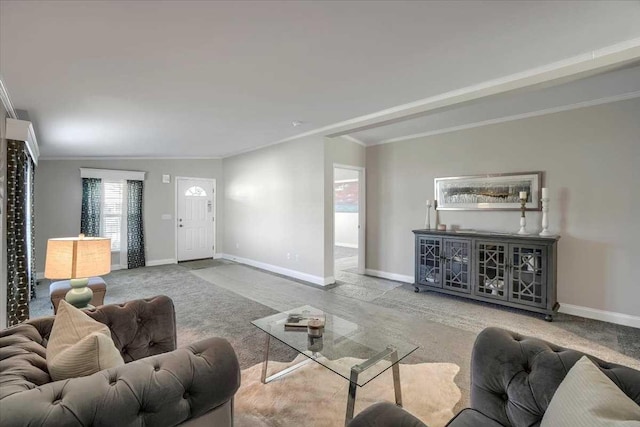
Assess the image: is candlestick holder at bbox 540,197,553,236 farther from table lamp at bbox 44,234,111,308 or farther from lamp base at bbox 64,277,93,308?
lamp base at bbox 64,277,93,308

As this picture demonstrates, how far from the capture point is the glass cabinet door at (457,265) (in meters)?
4.14

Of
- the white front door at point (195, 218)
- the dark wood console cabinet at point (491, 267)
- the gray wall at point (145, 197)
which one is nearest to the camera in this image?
the dark wood console cabinet at point (491, 267)

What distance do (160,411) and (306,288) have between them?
380 cm

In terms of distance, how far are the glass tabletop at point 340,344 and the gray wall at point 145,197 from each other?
5.33m

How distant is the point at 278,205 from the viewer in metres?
5.90

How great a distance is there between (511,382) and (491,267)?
3008mm

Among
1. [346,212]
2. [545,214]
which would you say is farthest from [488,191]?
[346,212]

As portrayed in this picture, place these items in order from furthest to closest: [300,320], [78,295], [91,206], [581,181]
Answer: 1. [91,206]
2. [581,181]
3. [300,320]
4. [78,295]

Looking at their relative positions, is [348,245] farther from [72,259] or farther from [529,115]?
[72,259]

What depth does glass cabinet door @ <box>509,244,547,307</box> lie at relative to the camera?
3.55 m

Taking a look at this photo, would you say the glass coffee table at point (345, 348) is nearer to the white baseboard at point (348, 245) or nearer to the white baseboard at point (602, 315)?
the white baseboard at point (602, 315)

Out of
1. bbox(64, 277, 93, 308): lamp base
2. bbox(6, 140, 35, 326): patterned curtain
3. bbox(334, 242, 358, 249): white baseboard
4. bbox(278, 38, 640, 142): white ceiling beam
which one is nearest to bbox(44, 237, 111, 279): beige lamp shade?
bbox(64, 277, 93, 308): lamp base

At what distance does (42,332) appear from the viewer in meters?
1.45

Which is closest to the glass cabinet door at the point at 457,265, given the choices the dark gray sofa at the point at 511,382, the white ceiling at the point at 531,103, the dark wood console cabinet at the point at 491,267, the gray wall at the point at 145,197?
the dark wood console cabinet at the point at 491,267
